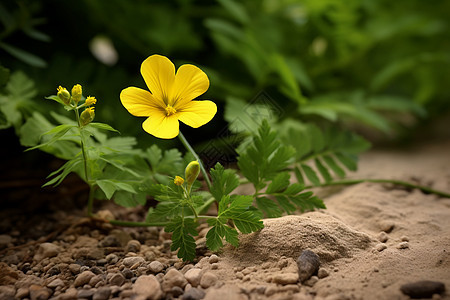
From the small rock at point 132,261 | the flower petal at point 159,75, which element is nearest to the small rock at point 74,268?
the small rock at point 132,261

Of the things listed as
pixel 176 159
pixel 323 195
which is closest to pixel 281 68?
pixel 323 195

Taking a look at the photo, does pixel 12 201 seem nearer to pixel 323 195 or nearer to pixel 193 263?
pixel 193 263

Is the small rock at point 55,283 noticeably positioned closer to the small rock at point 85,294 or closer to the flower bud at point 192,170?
the small rock at point 85,294

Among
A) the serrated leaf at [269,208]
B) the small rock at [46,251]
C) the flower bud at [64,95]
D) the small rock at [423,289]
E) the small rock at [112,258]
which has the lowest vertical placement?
the small rock at [423,289]

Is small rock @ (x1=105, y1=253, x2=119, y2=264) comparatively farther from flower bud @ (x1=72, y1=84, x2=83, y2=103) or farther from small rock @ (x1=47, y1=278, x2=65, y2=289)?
flower bud @ (x1=72, y1=84, x2=83, y2=103)

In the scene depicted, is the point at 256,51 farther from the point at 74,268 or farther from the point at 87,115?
the point at 74,268

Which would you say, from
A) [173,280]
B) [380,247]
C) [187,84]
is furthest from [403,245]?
[187,84]
